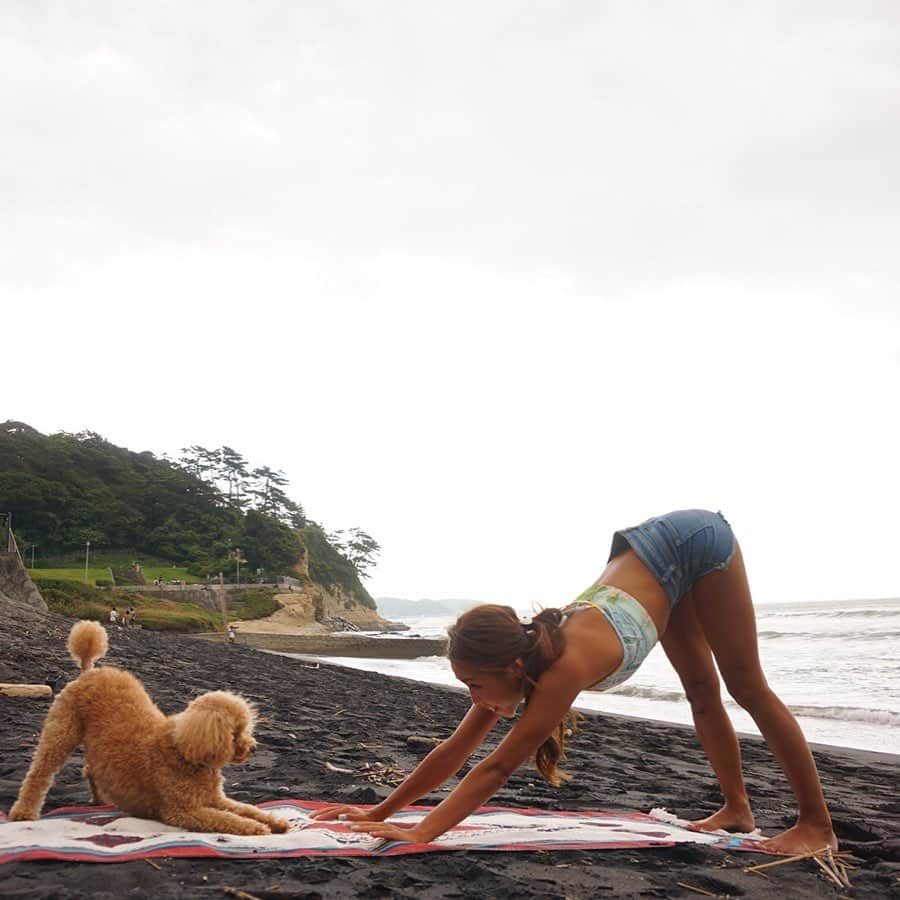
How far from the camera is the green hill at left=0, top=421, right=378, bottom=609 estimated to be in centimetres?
6631

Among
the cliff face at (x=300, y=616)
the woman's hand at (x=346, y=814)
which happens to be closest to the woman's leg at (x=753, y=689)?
the woman's hand at (x=346, y=814)

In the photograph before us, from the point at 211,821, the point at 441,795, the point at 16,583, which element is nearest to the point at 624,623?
the point at 211,821

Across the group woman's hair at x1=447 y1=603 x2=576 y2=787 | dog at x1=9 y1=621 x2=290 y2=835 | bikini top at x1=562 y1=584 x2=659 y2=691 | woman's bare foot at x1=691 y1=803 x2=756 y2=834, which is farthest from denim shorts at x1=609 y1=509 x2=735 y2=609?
dog at x1=9 y1=621 x2=290 y2=835

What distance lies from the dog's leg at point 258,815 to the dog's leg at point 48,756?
716mm

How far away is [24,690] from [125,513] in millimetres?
70437

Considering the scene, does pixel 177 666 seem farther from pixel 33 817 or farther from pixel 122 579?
pixel 122 579

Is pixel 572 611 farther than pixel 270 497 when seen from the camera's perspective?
No

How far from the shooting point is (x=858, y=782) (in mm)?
6750

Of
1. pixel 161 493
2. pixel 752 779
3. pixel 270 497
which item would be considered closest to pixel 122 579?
pixel 161 493

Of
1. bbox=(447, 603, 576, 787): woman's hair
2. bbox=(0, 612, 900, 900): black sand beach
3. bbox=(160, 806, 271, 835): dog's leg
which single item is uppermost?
bbox=(447, 603, 576, 787): woman's hair

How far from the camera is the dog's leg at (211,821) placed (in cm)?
324

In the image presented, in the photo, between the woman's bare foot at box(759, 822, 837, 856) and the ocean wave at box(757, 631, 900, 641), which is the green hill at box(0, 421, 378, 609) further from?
the woman's bare foot at box(759, 822, 837, 856)

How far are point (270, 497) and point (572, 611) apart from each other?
102 m

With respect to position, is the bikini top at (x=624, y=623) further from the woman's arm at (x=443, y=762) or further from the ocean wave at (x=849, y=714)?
the ocean wave at (x=849, y=714)
